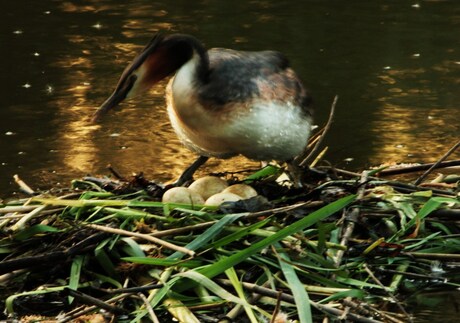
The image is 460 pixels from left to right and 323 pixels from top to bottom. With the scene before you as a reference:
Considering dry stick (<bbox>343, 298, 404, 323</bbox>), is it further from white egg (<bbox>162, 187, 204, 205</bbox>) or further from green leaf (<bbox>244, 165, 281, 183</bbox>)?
green leaf (<bbox>244, 165, 281, 183</bbox>)

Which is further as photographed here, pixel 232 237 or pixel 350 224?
pixel 350 224

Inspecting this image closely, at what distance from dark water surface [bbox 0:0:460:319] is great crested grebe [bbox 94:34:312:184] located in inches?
58.2

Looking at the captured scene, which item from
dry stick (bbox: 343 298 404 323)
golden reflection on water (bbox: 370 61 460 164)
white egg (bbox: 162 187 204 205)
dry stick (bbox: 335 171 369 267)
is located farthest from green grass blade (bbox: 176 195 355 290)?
golden reflection on water (bbox: 370 61 460 164)

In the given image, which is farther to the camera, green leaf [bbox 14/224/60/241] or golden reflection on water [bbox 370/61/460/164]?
golden reflection on water [bbox 370/61/460/164]

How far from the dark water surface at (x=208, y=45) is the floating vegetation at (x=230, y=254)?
5.06ft

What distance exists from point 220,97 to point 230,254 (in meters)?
0.82

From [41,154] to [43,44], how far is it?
292 cm

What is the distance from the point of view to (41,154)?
7.32 m

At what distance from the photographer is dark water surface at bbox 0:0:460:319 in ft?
23.9

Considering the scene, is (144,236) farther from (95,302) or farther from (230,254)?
(95,302)

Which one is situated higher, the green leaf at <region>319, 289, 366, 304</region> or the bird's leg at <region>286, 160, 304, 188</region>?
the green leaf at <region>319, 289, 366, 304</region>

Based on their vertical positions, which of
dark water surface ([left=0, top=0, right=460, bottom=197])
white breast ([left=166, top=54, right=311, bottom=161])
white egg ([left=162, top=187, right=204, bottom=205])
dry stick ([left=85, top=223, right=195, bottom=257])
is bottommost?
dark water surface ([left=0, top=0, right=460, bottom=197])

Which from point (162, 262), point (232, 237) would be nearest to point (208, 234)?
point (232, 237)

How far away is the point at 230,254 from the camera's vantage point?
190 inches
